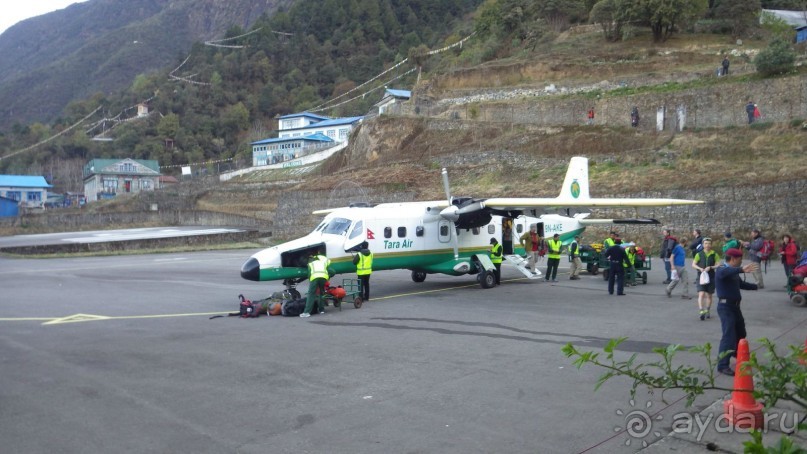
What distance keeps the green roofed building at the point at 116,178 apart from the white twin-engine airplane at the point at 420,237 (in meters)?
74.0

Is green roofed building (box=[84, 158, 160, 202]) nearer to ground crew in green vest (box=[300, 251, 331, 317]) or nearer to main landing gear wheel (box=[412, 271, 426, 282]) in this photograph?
main landing gear wheel (box=[412, 271, 426, 282])

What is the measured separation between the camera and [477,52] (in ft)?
253

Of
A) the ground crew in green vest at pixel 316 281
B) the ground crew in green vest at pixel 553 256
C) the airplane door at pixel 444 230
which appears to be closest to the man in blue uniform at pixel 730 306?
the ground crew in green vest at pixel 316 281

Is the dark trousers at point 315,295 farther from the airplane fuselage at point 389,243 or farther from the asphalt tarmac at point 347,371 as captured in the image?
the airplane fuselage at point 389,243

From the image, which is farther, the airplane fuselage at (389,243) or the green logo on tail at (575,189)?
the green logo on tail at (575,189)

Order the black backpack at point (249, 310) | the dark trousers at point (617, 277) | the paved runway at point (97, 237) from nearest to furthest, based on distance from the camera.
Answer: the black backpack at point (249, 310) < the dark trousers at point (617, 277) < the paved runway at point (97, 237)

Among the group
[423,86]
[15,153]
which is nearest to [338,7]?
[15,153]

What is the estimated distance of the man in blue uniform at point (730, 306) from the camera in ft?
28.5

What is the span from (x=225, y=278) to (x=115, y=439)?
17135 mm

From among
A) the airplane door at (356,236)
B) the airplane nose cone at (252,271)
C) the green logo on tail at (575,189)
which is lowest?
the airplane nose cone at (252,271)

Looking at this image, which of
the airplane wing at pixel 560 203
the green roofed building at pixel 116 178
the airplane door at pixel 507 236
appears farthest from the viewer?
the green roofed building at pixel 116 178

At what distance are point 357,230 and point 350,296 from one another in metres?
2.48

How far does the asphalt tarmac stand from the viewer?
23.1 ft

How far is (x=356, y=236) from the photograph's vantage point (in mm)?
17984
